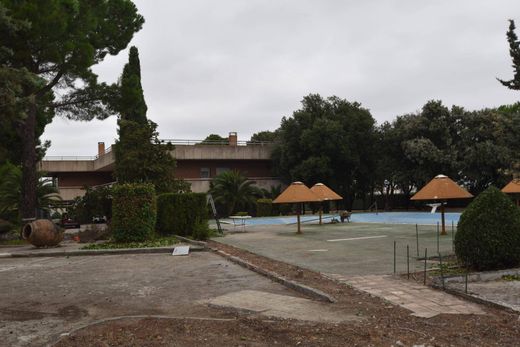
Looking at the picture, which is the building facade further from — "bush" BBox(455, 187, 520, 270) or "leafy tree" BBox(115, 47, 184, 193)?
"bush" BBox(455, 187, 520, 270)

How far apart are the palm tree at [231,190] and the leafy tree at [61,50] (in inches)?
501

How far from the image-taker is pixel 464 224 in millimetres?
8242

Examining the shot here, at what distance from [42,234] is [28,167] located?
5589 mm

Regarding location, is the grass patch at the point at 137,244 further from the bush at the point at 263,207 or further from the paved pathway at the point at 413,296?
the bush at the point at 263,207

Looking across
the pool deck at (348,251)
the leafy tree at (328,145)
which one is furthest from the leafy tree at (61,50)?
the leafy tree at (328,145)

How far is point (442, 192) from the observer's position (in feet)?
55.6

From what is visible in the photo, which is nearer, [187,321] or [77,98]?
[187,321]

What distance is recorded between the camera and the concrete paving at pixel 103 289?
577 cm

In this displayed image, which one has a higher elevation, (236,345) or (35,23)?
(35,23)

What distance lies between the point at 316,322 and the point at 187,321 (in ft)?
4.64

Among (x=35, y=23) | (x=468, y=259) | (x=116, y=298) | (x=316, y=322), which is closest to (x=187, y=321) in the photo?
(x=316, y=322)

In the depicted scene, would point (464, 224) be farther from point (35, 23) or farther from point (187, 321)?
point (35, 23)

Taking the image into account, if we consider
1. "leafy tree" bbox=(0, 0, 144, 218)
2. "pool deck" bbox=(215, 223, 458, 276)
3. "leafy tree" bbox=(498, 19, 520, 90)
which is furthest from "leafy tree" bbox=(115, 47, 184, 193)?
"leafy tree" bbox=(498, 19, 520, 90)

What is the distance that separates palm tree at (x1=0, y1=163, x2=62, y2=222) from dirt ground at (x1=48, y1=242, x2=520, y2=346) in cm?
1886
